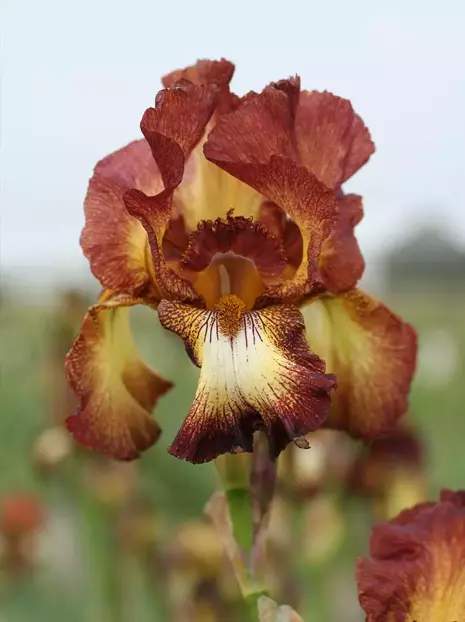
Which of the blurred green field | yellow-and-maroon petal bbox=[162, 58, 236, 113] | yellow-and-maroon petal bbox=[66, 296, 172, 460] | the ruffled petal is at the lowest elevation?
the blurred green field

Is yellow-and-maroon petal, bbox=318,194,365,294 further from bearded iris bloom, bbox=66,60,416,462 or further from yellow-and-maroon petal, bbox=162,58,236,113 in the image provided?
yellow-and-maroon petal, bbox=162,58,236,113

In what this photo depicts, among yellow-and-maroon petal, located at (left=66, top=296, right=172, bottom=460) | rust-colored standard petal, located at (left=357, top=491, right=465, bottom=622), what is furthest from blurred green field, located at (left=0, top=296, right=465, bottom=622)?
rust-colored standard petal, located at (left=357, top=491, right=465, bottom=622)

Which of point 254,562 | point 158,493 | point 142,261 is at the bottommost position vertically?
point 158,493

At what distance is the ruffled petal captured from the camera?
2.50 feet

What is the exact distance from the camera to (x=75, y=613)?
2.79 metres

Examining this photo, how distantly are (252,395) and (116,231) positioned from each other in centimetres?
24

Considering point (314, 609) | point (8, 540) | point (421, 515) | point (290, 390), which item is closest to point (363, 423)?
point (421, 515)

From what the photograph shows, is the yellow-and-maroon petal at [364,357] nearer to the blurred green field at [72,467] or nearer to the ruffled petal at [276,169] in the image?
the ruffled petal at [276,169]

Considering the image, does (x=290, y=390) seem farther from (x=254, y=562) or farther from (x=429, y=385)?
(x=429, y=385)

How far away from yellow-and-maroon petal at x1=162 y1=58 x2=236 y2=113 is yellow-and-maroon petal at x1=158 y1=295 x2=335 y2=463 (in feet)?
0.80

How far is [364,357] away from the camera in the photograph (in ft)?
2.91

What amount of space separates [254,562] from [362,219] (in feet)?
1.15

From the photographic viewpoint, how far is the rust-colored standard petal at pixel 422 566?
784mm

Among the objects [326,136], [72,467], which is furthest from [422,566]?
[72,467]
